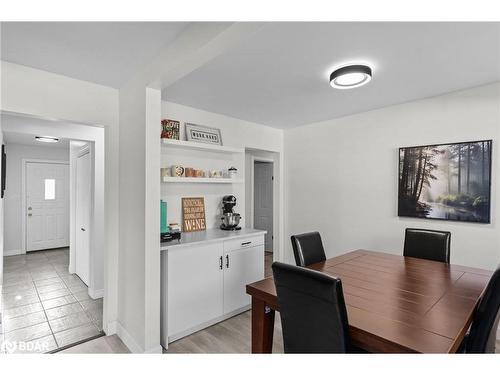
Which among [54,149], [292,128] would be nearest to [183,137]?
[292,128]

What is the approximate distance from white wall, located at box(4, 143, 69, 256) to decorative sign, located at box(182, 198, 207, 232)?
4690 millimetres

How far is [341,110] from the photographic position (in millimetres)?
3258

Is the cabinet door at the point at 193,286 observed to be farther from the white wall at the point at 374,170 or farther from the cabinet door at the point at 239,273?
the white wall at the point at 374,170

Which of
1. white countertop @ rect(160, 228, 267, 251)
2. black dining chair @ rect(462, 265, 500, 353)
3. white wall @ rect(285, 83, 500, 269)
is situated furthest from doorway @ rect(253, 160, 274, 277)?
black dining chair @ rect(462, 265, 500, 353)

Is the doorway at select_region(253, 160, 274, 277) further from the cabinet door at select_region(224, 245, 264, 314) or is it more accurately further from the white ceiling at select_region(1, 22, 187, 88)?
the white ceiling at select_region(1, 22, 187, 88)

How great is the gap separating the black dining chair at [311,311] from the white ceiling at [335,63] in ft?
4.71

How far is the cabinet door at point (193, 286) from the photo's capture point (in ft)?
7.62

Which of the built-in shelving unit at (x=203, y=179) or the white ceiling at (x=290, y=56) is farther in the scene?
the built-in shelving unit at (x=203, y=179)

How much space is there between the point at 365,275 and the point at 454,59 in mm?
1753

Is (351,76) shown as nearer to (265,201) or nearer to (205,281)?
(205,281)

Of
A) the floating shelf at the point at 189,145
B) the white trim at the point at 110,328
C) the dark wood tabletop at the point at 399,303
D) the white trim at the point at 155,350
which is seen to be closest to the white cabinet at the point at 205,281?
the white trim at the point at 155,350

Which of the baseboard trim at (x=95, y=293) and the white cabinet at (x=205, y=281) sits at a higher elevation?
the white cabinet at (x=205, y=281)

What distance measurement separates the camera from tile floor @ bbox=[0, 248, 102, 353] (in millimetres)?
2340
